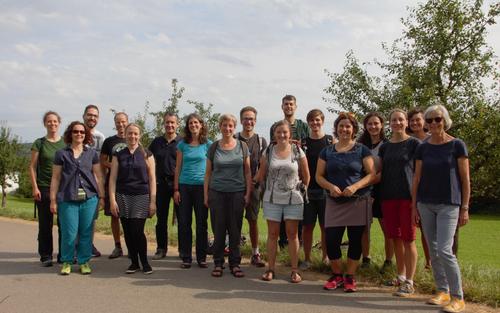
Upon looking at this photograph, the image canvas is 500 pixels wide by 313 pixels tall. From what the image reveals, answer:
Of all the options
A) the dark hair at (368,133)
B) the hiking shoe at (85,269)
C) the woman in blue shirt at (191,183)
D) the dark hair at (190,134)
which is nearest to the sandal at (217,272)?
the woman in blue shirt at (191,183)

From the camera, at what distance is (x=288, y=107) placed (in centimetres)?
703

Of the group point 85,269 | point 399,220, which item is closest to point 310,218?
point 399,220

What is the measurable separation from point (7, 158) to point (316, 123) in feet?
80.1

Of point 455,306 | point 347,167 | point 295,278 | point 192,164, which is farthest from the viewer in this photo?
point 192,164

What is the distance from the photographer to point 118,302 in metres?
5.01

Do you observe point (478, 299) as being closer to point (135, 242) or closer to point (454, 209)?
point (454, 209)

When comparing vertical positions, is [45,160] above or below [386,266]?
above

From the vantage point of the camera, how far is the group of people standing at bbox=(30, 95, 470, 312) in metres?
5.03

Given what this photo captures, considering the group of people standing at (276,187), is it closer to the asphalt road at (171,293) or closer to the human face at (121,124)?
the human face at (121,124)

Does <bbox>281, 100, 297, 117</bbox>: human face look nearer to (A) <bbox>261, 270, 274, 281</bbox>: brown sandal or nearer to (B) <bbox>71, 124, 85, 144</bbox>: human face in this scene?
(A) <bbox>261, 270, 274, 281</bbox>: brown sandal

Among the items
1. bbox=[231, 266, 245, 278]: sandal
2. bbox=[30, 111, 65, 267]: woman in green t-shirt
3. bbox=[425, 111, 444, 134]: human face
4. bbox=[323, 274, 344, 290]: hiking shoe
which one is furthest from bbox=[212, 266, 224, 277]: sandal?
bbox=[425, 111, 444, 134]: human face

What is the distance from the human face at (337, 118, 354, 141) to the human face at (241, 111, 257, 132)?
4.84ft

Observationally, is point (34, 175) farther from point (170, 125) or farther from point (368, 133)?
point (368, 133)

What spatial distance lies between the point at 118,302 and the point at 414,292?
3.15 metres
